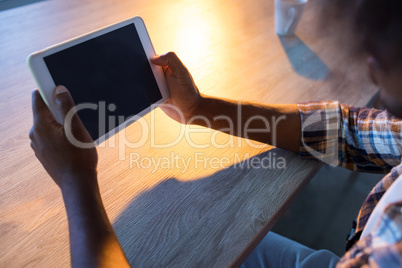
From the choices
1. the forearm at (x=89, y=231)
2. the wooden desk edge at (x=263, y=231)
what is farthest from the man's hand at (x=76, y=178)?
the wooden desk edge at (x=263, y=231)

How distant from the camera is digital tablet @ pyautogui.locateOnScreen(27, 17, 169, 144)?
487 mm

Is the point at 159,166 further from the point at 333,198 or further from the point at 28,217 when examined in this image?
the point at 333,198

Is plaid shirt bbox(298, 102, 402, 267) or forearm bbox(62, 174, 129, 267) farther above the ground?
forearm bbox(62, 174, 129, 267)

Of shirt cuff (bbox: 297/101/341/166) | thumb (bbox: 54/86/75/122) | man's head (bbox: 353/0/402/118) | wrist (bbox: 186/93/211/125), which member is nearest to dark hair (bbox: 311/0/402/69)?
man's head (bbox: 353/0/402/118)

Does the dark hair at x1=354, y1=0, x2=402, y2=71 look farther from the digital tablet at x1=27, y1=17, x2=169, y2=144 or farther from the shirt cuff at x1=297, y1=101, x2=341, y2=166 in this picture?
the digital tablet at x1=27, y1=17, x2=169, y2=144

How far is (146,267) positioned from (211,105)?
0.36 meters

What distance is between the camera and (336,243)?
121 centimetres

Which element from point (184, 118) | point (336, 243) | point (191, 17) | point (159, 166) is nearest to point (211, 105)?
point (184, 118)

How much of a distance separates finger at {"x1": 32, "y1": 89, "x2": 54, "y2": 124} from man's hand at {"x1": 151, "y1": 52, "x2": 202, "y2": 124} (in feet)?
0.72

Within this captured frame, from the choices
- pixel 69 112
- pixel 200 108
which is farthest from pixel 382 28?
pixel 69 112

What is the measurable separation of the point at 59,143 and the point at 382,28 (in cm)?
51

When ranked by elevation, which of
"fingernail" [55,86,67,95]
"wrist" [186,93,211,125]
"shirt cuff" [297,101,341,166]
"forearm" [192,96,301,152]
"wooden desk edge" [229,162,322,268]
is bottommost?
"wooden desk edge" [229,162,322,268]

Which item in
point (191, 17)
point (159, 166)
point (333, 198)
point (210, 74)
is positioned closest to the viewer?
point (159, 166)

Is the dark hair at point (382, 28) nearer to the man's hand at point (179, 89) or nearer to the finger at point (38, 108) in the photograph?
the man's hand at point (179, 89)
